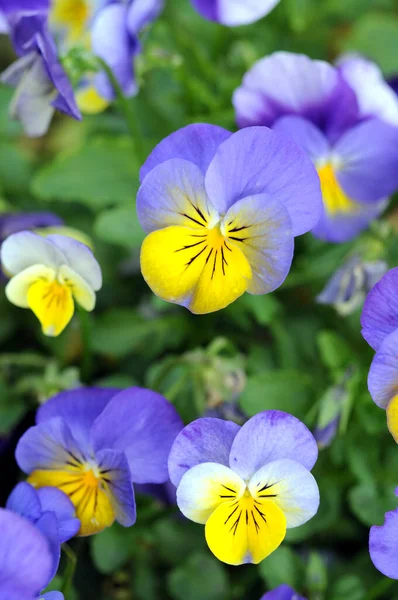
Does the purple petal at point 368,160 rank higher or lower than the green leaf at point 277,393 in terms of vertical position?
higher

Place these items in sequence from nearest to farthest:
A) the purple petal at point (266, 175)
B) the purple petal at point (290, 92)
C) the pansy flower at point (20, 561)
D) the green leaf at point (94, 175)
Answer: the pansy flower at point (20, 561)
the purple petal at point (266, 175)
the purple petal at point (290, 92)
the green leaf at point (94, 175)

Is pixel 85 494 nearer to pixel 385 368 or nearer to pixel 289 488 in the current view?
pixel 289 488

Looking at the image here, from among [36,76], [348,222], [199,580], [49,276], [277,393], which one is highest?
[36,76]

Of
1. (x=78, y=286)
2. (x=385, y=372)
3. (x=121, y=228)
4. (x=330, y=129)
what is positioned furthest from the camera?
(x=121, y=228)

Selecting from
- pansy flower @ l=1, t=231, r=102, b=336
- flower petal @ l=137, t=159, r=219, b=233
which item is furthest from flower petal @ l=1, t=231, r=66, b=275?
flower petal @ l=137, t=159, r=219, b=233

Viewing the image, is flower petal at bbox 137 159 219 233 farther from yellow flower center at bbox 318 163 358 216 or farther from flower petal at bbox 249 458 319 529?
yellow flower center at bbox 318 163 358 216

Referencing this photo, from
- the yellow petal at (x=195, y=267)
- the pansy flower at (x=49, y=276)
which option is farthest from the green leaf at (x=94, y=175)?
the yellow petal at (x=195, y=267)

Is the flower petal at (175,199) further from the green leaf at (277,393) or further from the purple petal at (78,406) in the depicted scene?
the green leaf at (277,393)

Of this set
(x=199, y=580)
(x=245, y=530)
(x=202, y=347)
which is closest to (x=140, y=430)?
(x=245, y=530)
